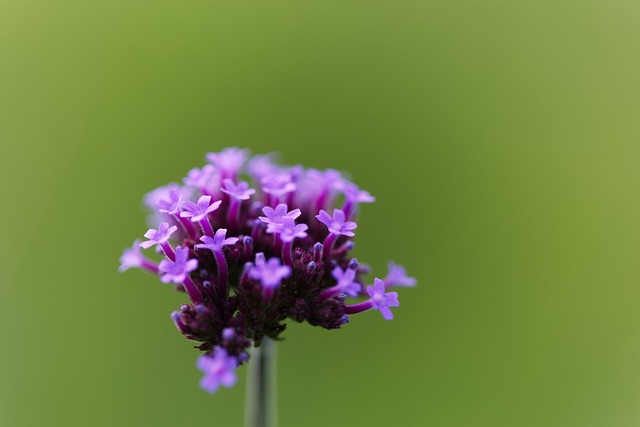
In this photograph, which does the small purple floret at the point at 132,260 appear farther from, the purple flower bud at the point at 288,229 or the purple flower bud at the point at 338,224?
the purple flower bud at the point at 338,224

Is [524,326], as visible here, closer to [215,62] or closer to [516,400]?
[516,400]

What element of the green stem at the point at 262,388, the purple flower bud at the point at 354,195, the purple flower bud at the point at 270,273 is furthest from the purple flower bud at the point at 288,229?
the purple flower bud at the point at 354,195

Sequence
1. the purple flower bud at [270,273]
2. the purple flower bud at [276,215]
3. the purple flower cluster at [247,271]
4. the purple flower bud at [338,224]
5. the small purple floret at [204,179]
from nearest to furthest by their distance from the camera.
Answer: the purple flower bud at [270,273], the purple flower cluster at [247,271], the purple flower bud at [276,215], the purple flower bud at [338,224], the small purple floret at [204,179]

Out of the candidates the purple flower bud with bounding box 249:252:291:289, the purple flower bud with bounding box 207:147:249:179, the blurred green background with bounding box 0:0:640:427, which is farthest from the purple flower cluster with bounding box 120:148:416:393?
the blurred green background with bounding box 0:0:640:427

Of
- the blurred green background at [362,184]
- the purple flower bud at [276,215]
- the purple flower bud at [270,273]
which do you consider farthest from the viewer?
the blurred green background at [362,184]

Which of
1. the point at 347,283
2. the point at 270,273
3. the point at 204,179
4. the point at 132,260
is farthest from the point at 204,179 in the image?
the point at 347,283

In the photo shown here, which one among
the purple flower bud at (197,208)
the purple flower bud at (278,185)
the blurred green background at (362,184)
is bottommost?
the purple flower bud at (197,208)
